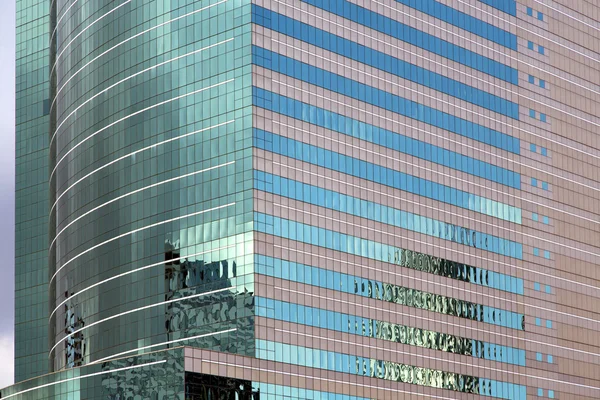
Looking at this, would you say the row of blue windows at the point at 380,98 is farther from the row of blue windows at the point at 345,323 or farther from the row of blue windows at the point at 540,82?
the row of blue windows at the point at 345,323

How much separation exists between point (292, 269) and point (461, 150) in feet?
109

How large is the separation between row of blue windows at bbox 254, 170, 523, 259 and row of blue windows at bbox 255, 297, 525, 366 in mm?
11355

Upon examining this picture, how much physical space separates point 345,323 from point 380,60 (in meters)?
30.9

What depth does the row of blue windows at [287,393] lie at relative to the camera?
424 ft

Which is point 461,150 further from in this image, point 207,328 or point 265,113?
point 207,328

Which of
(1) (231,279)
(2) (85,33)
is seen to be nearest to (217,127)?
(1) (231,279)

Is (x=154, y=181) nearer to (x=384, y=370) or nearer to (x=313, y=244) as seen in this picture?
(x=313, y=244)

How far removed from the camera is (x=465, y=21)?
161500mm

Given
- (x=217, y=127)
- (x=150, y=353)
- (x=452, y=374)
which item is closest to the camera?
(x=150, y=353)

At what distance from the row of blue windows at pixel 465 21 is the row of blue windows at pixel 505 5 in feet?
8.82

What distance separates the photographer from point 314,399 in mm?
134000

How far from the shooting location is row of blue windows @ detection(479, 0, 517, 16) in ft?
542

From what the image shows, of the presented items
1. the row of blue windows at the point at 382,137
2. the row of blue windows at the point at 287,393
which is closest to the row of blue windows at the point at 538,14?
the row of blue windows at the point at 382,137

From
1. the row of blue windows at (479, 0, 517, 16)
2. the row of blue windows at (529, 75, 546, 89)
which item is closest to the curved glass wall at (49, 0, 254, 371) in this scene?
the row of blue windows at (479, 0, 517, 16)
